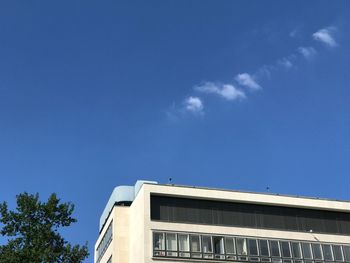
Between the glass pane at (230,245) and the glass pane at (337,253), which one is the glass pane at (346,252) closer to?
the glass pane at (337,253)

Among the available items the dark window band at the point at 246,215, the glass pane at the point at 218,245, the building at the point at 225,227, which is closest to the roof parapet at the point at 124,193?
the building at the point at 225,227

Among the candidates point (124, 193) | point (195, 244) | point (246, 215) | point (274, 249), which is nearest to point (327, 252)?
point (274, 249)

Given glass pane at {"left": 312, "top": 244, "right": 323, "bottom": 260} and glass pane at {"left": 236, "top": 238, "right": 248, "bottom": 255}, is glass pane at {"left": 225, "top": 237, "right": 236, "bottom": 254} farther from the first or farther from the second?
glass pane at {"left": 312, "top": 244, "right": 323, "bottom": 260}

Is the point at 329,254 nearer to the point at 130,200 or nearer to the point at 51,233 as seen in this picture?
the point at 130,200

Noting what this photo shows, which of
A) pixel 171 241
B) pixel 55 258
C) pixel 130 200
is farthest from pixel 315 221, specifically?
pixel 55 258

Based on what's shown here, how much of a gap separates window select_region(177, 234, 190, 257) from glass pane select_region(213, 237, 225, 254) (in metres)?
2.46

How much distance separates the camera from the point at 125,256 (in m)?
52.4

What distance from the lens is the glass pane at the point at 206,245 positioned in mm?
47956

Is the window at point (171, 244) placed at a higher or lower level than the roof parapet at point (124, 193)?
lower

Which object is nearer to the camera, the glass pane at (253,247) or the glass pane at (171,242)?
the glass pane at (171,242)

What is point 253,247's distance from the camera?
49.0 metres

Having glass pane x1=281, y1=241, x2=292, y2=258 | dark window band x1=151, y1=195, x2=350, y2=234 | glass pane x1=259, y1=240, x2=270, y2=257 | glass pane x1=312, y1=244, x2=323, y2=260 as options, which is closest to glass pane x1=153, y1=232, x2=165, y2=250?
dark window band x1=151, y1=195, x2=350, y2=234

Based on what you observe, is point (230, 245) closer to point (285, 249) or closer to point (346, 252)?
point (285, 249)

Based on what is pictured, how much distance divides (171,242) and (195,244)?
81.2 inches
